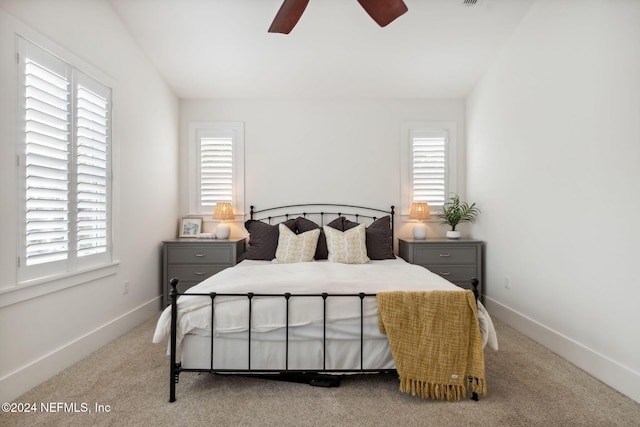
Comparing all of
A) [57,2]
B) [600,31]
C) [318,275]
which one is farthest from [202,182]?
[600,31]

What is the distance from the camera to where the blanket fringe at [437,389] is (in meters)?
1.90

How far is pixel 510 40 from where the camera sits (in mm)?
3279

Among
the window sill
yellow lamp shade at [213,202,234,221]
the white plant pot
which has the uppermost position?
yellow lamp shade at [213,202,234,221]

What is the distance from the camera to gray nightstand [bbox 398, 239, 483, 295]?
12.3 feet

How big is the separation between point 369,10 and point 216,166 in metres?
2.75

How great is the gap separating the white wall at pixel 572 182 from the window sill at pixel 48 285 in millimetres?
3700

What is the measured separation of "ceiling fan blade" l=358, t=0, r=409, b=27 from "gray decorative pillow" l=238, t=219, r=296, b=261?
2.27 metres

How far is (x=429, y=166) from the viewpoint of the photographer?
13.9 ft

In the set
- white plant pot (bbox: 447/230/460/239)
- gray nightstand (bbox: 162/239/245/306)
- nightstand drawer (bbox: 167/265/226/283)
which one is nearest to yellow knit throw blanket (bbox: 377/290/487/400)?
white plant pot (bbox: 447/230/460/239)

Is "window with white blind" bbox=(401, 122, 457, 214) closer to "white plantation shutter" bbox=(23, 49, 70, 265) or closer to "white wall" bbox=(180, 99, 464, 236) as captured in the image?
"white wall" bbox=(180, 99, 464, 236)

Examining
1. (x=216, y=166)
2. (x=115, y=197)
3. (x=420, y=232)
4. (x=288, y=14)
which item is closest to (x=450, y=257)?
(x=420, y=232)

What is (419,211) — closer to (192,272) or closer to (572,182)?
(572,182)

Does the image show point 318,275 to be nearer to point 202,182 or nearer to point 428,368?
point 428,368

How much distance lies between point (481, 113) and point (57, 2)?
404 cm
